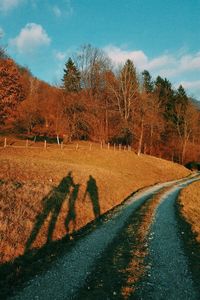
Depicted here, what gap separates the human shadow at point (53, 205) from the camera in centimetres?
1395

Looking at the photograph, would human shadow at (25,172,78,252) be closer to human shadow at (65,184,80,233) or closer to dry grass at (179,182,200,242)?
human shadow at (65,184,80,233)

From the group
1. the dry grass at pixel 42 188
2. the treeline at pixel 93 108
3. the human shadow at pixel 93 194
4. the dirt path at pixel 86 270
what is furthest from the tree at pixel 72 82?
the dirt path at pixel 86 270

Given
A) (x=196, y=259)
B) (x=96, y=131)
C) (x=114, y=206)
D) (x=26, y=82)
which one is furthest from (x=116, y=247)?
(x=26, y=82)

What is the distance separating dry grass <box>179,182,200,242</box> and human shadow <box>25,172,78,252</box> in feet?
21.9

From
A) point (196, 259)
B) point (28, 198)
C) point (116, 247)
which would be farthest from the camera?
point (28, 198)

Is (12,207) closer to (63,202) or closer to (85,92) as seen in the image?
(63,202)

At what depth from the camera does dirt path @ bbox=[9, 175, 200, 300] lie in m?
8.81

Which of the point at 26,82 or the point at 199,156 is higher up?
the point at 26,82

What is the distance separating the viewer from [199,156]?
7894 cm

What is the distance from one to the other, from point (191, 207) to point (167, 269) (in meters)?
13.4

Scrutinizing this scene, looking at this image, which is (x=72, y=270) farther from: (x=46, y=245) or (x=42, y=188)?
(x=42, y=188)

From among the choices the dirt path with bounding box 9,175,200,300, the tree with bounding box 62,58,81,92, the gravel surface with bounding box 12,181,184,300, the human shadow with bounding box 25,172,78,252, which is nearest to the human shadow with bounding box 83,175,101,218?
the human shadow with bounding box 25,172,78,252

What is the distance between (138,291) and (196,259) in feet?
11.9

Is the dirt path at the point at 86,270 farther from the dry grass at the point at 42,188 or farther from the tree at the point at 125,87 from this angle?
the tree at the point at 125,87
